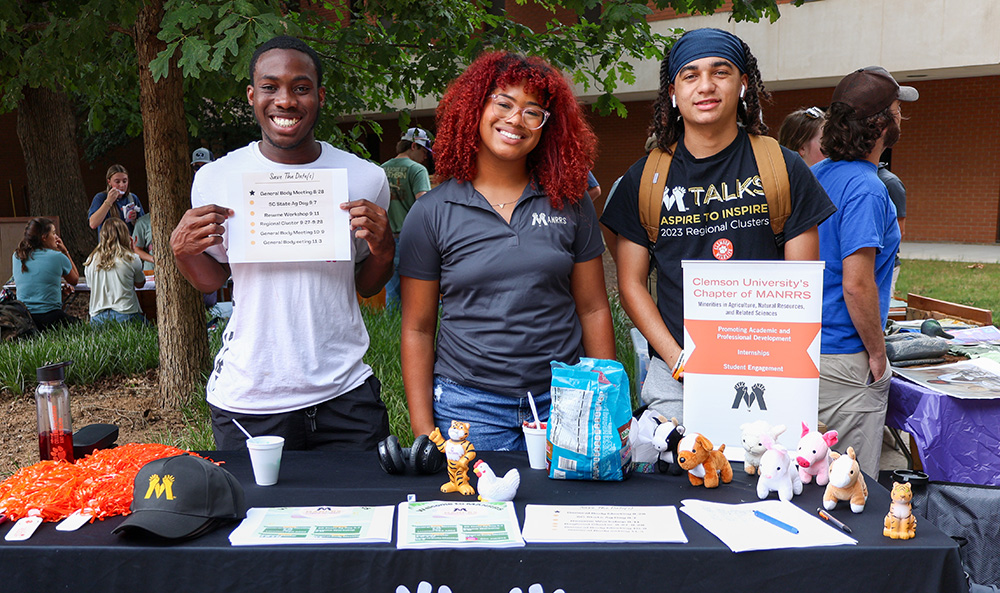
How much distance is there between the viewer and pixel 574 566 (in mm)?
1594

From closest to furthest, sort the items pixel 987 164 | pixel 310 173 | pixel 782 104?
pixel 310 173
pixel 987 164
pixel 782 104

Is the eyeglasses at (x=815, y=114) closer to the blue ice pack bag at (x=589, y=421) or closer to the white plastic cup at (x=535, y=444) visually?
the blue ice pack bag at (x=589, y=421)

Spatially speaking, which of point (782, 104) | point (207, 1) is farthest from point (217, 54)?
point (782, 104)

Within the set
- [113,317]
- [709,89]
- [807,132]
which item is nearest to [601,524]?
[709,89]

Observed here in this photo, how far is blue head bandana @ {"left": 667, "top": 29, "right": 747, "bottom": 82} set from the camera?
87.8 inches

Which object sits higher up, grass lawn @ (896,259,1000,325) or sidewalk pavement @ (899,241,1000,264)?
sidewalk pavement @ (899,241,1000,264)

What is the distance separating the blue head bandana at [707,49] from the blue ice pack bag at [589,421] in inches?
40.1

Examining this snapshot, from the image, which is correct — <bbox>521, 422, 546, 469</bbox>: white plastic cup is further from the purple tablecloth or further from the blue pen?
the purple tablecloth

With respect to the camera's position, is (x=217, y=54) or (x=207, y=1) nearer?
(x=217, y=54)

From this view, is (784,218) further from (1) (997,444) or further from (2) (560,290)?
(1) (997,444)

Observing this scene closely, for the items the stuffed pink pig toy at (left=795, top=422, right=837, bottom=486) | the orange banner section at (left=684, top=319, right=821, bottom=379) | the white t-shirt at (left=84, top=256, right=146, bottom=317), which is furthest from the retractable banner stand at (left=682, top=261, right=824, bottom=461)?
the white t-shirt at (left=84, top=256, right=146, bottom=317)

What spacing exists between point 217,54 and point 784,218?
2.14m

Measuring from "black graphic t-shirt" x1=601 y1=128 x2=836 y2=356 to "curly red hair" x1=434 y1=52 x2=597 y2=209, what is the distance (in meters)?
0.30

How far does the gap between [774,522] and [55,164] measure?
12.0m
